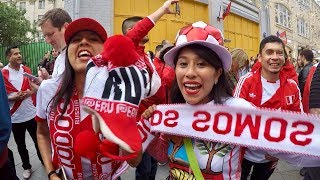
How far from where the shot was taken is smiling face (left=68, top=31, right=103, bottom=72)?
171 cm

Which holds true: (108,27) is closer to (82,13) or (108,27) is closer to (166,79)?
(82,13)

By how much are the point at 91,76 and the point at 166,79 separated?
1.68 meters

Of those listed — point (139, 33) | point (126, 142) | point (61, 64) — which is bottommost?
point (126, 142)

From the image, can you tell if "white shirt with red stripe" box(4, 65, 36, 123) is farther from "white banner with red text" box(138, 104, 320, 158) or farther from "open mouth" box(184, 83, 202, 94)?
"open mouth" box(184, 83, 202, 94)

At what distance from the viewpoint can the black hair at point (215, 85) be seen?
1.49m

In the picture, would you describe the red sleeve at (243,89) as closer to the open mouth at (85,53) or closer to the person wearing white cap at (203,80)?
the person wearing white cap at (203,80)

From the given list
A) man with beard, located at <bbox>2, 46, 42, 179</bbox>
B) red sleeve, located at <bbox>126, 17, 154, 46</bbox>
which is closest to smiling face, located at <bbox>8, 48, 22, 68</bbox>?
man with beard, located at <bbox>2, 46, 42, 179</bbox>

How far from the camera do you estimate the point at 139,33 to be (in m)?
2.24

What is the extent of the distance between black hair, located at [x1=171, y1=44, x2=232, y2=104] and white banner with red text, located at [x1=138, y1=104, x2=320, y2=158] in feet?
0.22

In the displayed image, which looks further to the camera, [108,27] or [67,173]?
[108,27]


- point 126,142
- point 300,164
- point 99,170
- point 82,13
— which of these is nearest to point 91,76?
point 126,142

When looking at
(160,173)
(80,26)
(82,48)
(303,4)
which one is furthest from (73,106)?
(303,4)

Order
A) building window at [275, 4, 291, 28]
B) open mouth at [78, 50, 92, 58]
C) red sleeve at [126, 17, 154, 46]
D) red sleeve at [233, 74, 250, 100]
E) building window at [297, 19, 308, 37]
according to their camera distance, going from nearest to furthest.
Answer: open mouth at [78, 50, 92, 58]
red sleeve at [126, 17, 154, 46]
red sleeve at [233, 74, 250, 100]
building window at [275, 4, 291, 28]
building window at [297, 19, 308, 37]

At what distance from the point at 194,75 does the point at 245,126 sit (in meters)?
0.37
